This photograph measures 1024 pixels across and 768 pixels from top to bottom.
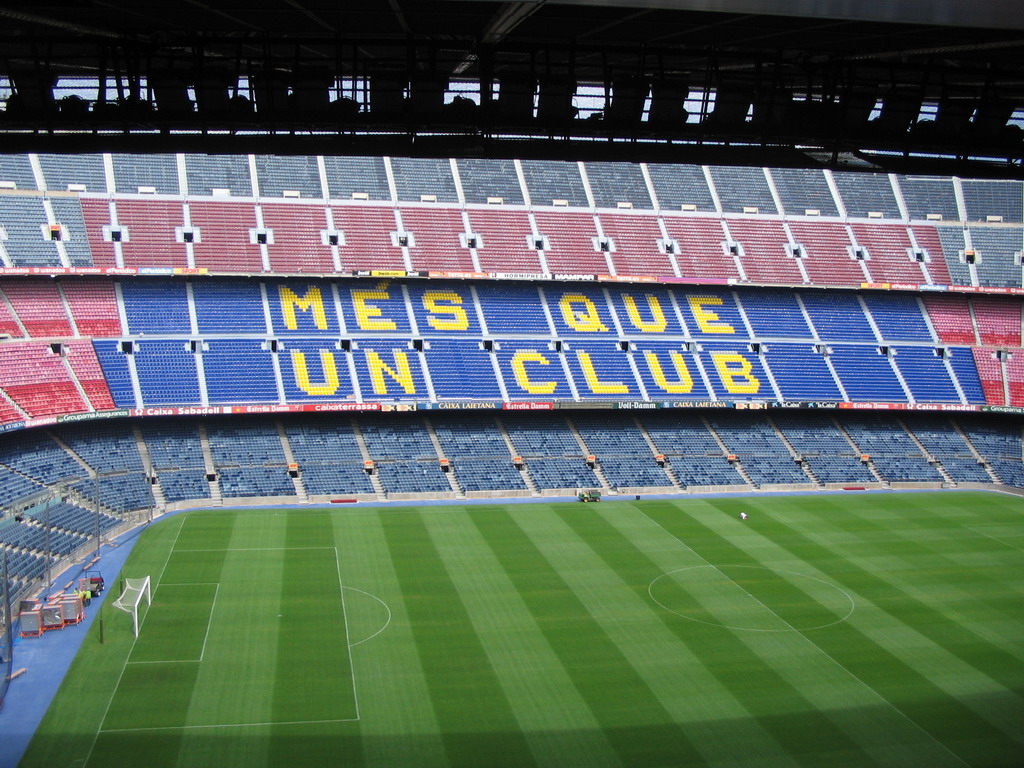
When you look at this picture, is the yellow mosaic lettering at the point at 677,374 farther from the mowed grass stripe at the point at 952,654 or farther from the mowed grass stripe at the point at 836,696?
the mowed grass stripe at the point at 952,654

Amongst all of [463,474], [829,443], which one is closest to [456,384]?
[463,474]

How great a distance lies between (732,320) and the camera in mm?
52875

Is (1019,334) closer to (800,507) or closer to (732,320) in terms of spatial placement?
(732,320)

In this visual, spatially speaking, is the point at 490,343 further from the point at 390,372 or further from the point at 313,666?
the point at 313,666

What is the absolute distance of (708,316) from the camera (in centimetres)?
5288

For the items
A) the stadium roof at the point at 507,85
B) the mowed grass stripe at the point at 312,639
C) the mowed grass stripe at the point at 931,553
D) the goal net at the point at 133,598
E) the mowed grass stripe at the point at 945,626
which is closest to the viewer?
the stadium roof at the point at 507,85

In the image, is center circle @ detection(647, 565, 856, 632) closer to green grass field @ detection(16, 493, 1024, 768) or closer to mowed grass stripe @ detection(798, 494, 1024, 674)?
green grass field @ detection(16, 493, 1024, 768)

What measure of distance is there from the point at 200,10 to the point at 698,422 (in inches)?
1665

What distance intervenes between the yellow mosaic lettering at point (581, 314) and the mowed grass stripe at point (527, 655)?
16.1 m

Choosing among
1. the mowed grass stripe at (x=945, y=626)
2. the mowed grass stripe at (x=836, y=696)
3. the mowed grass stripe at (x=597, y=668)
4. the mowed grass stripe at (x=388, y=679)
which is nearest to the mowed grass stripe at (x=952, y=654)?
the mowed grass stripe at (x=945, y=626)

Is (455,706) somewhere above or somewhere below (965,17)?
below

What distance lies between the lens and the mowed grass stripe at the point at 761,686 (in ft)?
72.7

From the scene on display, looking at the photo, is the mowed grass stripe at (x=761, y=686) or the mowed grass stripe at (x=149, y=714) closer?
the mowed grass stripe at (x=149, y=714)

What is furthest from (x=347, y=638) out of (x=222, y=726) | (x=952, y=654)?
(x=952, y=654)
